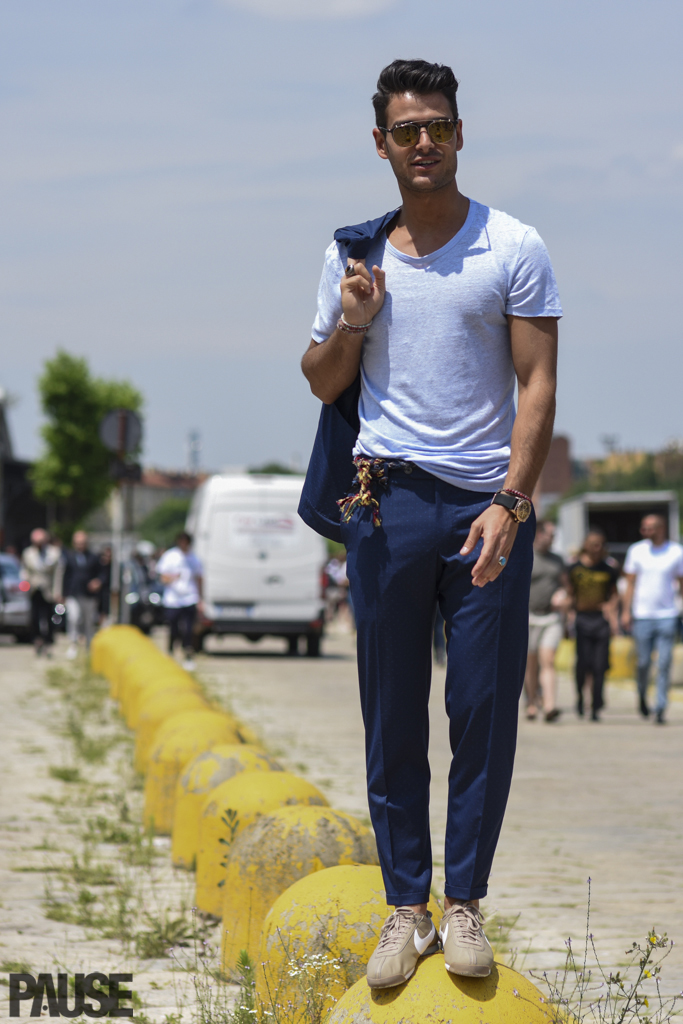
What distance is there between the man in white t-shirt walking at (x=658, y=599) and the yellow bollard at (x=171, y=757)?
23.5 feet

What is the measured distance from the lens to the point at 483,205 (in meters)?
3.63

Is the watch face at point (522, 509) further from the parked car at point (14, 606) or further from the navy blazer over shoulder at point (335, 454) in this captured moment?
the parked car at point (14, 606)

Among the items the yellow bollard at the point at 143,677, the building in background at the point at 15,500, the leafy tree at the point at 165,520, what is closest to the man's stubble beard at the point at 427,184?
the yellow bollard at the point at 143,677

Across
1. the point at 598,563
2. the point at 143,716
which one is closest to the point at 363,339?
the point at 143,716

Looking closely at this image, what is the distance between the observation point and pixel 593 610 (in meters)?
14.9

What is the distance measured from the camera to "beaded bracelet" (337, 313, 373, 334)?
349 cm

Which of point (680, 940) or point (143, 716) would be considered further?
point (143, 716)

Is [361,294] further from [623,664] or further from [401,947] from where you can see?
[623,664]

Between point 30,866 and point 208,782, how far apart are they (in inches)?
44.0

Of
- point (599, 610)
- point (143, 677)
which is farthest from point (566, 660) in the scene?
point (143, 677)

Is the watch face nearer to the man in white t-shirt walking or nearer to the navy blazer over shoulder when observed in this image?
the navy blazer over shoulder

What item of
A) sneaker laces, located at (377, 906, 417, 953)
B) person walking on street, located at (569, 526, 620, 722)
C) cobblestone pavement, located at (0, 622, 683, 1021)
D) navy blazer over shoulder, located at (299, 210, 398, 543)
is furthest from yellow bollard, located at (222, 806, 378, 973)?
person walking on street, located at (569, 526, 620, 722)

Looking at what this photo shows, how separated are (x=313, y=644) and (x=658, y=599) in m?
11.2

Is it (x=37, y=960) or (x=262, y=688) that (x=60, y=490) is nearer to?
(x=262, y=688)
